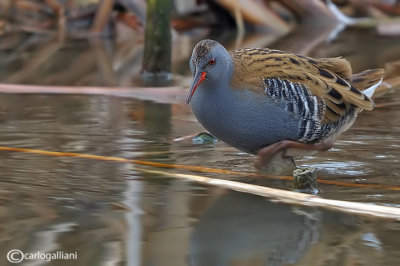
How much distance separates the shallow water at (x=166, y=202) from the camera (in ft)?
11.0

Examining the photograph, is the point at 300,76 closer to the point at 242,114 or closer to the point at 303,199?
the point at 242,114

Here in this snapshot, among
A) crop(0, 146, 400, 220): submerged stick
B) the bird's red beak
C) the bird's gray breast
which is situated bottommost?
crop(0, 146, 400, 220): submerged stick

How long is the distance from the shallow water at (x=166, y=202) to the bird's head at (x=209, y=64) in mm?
515

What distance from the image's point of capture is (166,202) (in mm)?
4066

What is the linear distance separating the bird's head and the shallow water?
1.69 ft

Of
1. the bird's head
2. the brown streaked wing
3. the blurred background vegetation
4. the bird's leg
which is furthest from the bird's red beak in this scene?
the blurred background vegetation

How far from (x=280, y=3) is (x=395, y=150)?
22.1 feet

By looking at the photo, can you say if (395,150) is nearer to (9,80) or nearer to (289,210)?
(289,210)

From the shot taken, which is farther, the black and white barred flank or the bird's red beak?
the black and white barred flank

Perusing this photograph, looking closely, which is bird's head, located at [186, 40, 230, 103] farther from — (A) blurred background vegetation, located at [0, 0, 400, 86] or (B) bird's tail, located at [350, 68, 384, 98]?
(A) blurred background vegetation, located at [0, 0, 400, 86]

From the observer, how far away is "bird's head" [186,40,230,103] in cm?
452

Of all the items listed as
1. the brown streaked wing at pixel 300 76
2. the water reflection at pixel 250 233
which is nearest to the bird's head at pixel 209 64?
the brown streaked wing at pixel 300 76

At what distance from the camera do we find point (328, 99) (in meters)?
4.81

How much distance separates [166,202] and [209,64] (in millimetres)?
828
